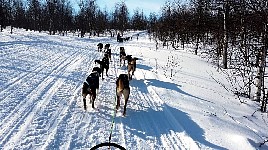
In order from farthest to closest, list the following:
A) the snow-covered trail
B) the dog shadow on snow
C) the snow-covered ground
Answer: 1. the dog shadow on snow
2. the snow-covered ground
3. the snow-covered trail

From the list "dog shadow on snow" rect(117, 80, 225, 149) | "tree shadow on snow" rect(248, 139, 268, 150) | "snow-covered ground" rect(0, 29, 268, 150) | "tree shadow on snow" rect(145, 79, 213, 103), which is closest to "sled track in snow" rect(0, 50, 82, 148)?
"snow-covered ground" rect(0, 29, 268, 150)

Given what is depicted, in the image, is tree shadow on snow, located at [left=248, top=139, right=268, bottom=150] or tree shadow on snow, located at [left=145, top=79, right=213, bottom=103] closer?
tree shadow on snow, located at [left=248, top=139, right=268, bottom=150]

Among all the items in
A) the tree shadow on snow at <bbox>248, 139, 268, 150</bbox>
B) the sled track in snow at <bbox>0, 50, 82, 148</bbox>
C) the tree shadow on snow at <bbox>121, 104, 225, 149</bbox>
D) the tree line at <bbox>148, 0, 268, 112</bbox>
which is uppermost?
the tree line at <bbox>148, 0, 268, 112</bbox>

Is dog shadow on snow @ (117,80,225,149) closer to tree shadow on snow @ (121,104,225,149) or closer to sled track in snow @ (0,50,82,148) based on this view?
tree shadow on snow @ (121,104,225,149)

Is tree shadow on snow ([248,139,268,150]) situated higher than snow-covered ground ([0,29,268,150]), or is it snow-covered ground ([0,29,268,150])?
snow-covered ground ([0,29,268,150])

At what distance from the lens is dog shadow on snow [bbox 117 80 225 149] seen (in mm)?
5970

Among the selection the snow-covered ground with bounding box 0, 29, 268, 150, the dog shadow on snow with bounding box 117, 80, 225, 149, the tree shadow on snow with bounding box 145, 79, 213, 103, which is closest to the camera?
the snow-covered ground with bounding box 0, 29, 268, 150

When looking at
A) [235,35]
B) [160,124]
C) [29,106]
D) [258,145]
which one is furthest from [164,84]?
[258,145]

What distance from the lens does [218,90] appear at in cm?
1078

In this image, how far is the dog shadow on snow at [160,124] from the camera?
235 inches

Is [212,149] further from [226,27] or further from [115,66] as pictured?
[226,27]

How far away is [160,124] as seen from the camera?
22.1 ft

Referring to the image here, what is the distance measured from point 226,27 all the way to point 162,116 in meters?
10.8

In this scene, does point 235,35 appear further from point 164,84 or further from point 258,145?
point 258,145
